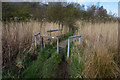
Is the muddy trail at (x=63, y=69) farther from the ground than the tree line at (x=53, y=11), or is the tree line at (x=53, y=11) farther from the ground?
the tree line at (x=53, y=11)

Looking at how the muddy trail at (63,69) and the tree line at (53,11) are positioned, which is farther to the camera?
the tree line at (53,11)

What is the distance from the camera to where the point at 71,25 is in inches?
377

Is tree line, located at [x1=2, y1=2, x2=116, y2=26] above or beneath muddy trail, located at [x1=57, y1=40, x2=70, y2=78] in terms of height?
above

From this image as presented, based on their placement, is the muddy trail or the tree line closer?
the muddy trail

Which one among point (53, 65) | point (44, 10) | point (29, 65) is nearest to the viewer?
point (53, 65)

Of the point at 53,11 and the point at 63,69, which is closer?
the point at 63,69

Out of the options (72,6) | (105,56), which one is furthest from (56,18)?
(105,56)

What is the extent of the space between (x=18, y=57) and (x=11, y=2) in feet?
17.8

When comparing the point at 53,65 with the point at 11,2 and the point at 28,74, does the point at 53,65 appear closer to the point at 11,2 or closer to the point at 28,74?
the point at 28,74

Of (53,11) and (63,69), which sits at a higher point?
(53,11)

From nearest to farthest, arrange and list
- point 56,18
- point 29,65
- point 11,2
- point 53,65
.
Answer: point 53,65 < point 29,65 < point 11,2 < point 56,18

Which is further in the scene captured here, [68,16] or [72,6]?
[72,6]

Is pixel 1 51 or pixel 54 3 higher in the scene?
pixel 54 3

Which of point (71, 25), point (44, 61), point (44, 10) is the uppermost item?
point (44, 10)
